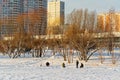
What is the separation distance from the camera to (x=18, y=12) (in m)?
84.2

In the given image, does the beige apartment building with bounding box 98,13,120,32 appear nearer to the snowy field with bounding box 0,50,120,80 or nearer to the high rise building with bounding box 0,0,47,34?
the snowy field with bounding box 0,50,120,80

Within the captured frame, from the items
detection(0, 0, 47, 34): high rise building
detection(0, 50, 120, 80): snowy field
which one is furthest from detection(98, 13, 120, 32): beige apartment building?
detection(0, 0, 47, 34): high rise building

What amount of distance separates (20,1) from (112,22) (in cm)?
4976

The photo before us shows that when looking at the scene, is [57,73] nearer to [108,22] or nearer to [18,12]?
[108,22]

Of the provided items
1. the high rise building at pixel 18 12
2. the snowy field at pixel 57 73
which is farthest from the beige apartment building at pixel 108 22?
the high rise building at pixel 18 12

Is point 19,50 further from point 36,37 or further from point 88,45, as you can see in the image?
point 88,45

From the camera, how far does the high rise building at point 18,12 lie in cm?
6100

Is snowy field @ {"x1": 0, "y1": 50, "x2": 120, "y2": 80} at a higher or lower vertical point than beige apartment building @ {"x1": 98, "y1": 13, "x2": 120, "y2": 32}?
lower

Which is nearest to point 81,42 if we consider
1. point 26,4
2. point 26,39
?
point 26,39

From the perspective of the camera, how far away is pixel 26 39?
54875mm

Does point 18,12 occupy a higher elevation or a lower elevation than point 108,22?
higher

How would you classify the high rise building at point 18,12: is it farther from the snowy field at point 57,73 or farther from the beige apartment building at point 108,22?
the snowy field at point 57,73

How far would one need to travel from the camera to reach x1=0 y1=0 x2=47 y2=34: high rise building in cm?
6100

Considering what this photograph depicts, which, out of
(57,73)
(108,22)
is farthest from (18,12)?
(57,73)
